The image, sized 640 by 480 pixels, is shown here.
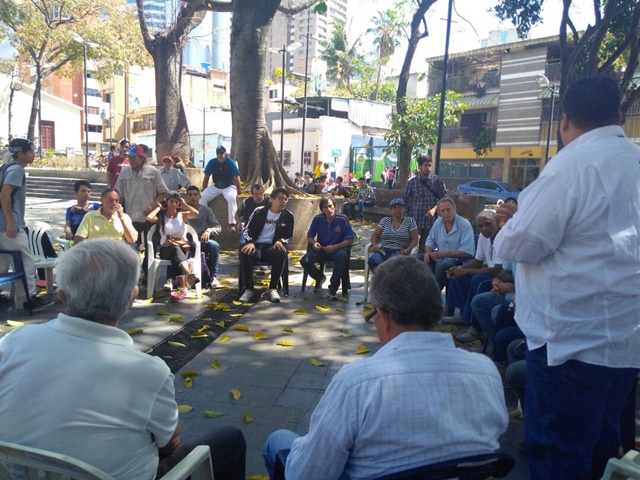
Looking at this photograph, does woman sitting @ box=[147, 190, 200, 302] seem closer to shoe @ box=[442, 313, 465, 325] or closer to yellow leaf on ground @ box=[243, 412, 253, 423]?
shoe @ box=[442, 313, 465, 325]

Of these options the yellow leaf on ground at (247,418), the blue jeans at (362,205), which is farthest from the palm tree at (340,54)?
the yellow leaf on ground at (247,418)

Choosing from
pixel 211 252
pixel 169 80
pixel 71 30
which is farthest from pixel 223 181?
pixel 71 30

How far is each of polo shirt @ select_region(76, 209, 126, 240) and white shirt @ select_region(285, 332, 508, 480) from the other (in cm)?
496

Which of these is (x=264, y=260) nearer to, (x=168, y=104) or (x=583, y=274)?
(x=583, y=274)

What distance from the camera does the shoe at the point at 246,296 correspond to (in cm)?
646

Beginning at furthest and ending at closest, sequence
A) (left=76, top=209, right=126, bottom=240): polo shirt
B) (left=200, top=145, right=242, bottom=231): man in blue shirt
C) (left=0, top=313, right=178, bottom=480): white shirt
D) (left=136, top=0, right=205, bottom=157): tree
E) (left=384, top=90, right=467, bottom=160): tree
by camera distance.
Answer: (left=384, top=90, right=467, bottom=160): tree, (left=136, top=0, right=205, bottom=157): tree, (left=200, top=145, right=242, bottom=231): man in blue shirt, (left=76, top=209, right=126, bottom=240): polo shirt, (left=0, top=313, right=178, bottom=480): white shirt

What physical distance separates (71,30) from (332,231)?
2826 centimetres

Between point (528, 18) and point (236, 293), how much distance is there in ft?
22.7

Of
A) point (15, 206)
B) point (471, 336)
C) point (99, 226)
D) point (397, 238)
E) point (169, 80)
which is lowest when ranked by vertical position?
point (471, 336)

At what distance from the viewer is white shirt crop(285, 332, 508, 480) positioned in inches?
60.3

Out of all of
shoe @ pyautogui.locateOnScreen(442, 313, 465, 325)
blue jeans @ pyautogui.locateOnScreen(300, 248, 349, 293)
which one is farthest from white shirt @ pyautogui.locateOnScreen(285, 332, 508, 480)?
blue jeans @ pyautogui.locateOnScreen(300, 248, 349, 293)

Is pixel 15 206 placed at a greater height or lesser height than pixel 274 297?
greater

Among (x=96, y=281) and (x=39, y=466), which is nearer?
(x=39, y=466)

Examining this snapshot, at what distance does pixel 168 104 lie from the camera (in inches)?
564
